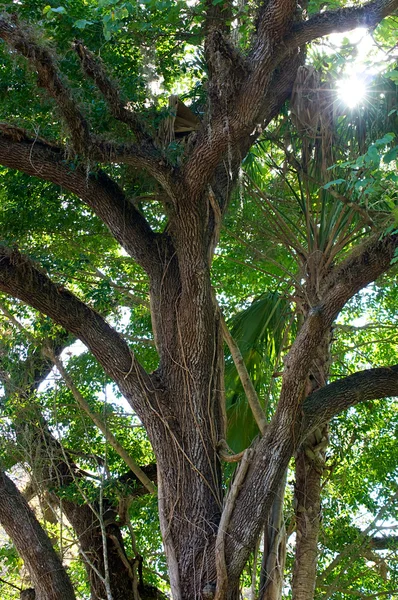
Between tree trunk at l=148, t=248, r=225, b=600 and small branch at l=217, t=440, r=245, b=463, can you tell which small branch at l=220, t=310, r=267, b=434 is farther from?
small branch at l=217, t=440, r=245, b=463

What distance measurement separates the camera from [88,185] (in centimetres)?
543

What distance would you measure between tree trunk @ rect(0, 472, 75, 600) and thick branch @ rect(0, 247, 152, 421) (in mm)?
1316

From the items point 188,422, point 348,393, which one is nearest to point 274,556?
point 188,422

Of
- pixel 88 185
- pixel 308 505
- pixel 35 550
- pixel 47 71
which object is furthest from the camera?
pixel 308 505

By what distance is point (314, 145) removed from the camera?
233 inches

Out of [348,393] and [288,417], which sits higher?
[348,393]

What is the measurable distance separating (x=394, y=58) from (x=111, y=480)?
4046mm

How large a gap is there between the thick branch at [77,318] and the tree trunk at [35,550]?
4.32 ft

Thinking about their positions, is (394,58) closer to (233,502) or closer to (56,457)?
(233,502)

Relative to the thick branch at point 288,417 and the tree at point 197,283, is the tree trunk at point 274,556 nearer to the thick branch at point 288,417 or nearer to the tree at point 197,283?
the tree at point 197,283

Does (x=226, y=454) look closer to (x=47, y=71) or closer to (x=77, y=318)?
(x=77, y=318)

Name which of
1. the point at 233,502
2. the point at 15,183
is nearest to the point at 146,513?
the point at 233,502

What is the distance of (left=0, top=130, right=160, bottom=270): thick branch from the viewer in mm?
5242

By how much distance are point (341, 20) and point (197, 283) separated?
219 centimetres
